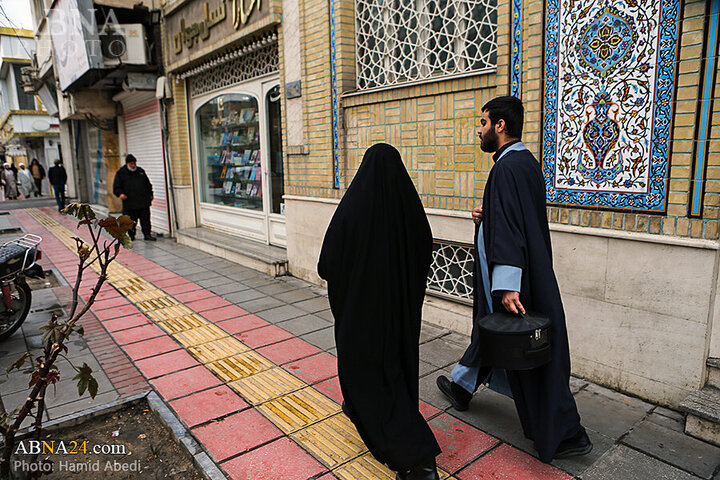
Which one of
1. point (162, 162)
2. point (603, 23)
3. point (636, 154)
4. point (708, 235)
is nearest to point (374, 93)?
point (603, 23)

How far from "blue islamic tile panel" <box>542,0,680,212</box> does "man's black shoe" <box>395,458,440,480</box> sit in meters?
2.10

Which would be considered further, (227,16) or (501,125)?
(227,16)

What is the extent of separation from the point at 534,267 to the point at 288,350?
251 centimetres

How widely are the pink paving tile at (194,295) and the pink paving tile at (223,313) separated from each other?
0.60m

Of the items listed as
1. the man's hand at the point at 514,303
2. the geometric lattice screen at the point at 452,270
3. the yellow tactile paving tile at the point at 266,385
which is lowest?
the yellow tactile paving tile at the point at 266,385

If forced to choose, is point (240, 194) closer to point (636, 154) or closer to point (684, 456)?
point (636, 154)

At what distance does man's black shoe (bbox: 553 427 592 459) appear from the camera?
2.79m

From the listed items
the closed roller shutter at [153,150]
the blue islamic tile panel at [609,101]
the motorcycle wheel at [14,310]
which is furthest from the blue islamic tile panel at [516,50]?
the closed roller shutter at [153,150]

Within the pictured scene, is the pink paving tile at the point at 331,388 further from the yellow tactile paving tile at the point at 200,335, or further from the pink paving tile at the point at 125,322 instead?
the pink paving tile at the point at 125,322

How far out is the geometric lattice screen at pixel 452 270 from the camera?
4.72 m

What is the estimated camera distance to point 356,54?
5.79 meters

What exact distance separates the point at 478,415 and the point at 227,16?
22.7ft

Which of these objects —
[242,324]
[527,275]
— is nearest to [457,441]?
[527,275]

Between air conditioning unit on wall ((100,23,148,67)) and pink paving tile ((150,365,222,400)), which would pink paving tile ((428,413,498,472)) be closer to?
pink paving tile ((150,365,222,400))
